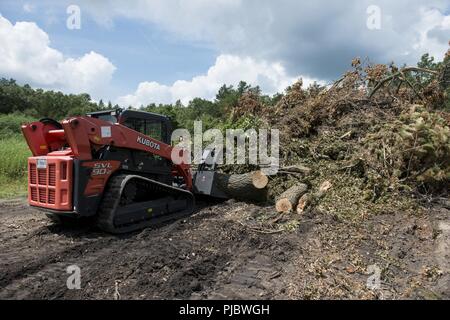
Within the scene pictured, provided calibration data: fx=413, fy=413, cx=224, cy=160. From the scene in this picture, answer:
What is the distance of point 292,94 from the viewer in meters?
11.7

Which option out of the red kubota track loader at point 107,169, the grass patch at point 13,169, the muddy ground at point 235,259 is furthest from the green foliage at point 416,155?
the grass patch at point 13,169

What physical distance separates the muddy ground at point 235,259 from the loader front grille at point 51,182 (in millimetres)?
Answer: 570

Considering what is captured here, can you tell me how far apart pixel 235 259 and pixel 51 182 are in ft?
10.9

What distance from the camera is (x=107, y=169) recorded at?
693 cm

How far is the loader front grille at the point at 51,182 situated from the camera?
646 centimetres

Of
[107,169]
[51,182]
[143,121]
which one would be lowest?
[51,182]

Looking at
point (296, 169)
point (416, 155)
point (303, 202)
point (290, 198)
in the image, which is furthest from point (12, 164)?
point (416, 155)

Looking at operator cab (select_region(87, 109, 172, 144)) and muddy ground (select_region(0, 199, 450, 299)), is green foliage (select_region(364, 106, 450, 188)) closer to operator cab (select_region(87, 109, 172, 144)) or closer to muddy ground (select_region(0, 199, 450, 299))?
muddy ground (select_region(0, 199, 450, 299))

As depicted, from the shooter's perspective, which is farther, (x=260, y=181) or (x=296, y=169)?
(x=296, y=169)

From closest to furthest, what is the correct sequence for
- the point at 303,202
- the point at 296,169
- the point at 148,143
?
the point at 148,143
the point at 303,202
the point at 296,169

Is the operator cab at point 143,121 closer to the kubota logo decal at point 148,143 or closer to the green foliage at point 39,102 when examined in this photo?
the kubota logo decal at point 148,143

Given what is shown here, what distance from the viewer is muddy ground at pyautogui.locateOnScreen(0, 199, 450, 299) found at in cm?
457

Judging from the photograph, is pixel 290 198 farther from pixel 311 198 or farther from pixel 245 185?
pixel 245 185
